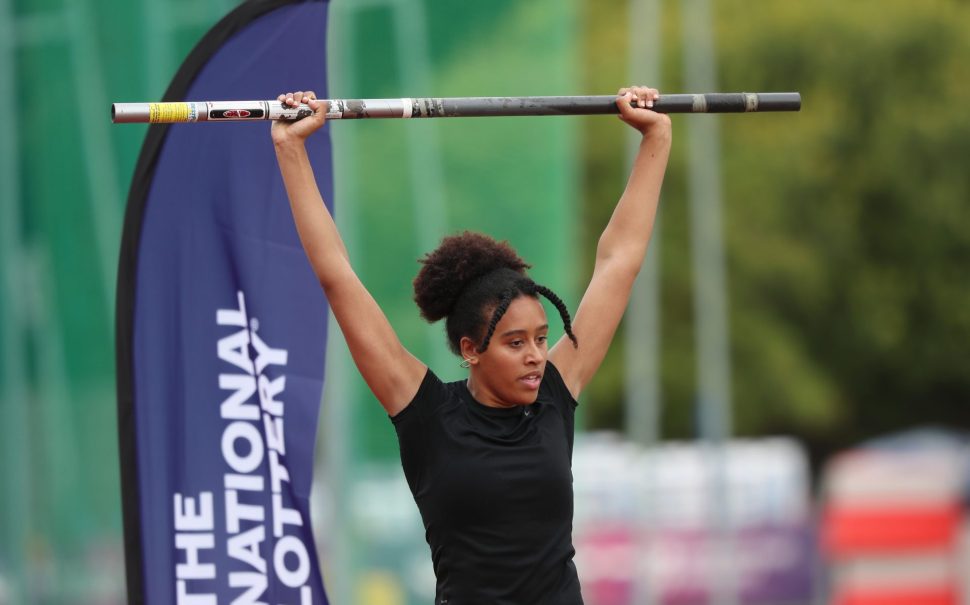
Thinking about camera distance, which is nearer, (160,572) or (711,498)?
(160,572)

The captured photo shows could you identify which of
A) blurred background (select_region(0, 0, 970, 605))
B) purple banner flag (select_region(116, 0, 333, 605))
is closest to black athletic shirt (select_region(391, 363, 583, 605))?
purple banner flag (select_region(116, 0, 333, 605))

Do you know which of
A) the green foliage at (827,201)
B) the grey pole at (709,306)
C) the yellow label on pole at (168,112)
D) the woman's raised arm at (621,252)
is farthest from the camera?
the green foliage at (827,201)

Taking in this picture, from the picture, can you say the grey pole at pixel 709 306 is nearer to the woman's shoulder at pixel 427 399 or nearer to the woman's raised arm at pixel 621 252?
the woman's raised arm at pixel 621 252

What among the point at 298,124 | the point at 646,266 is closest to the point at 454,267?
the point at 298,124

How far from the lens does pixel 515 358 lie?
13.8ft

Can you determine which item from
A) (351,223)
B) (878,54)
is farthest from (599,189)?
(351,223)

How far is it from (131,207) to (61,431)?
750cm

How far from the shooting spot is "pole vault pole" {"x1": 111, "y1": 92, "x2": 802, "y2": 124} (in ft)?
14.2

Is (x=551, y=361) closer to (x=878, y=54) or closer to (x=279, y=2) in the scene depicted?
(x=279, y=2)

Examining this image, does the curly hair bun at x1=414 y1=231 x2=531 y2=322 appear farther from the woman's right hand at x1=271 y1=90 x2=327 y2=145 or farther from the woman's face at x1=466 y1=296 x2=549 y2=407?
the woman's right hand at x1=271 y1=90 x2=327 y2=145

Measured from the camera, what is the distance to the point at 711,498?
1526 centimetres

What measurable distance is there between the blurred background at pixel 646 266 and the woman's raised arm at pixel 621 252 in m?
4.86

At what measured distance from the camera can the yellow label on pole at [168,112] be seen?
14.1 feet

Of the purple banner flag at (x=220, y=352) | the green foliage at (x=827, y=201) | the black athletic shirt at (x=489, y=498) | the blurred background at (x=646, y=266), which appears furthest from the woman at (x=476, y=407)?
the green foliage at (x=827, y=201)
